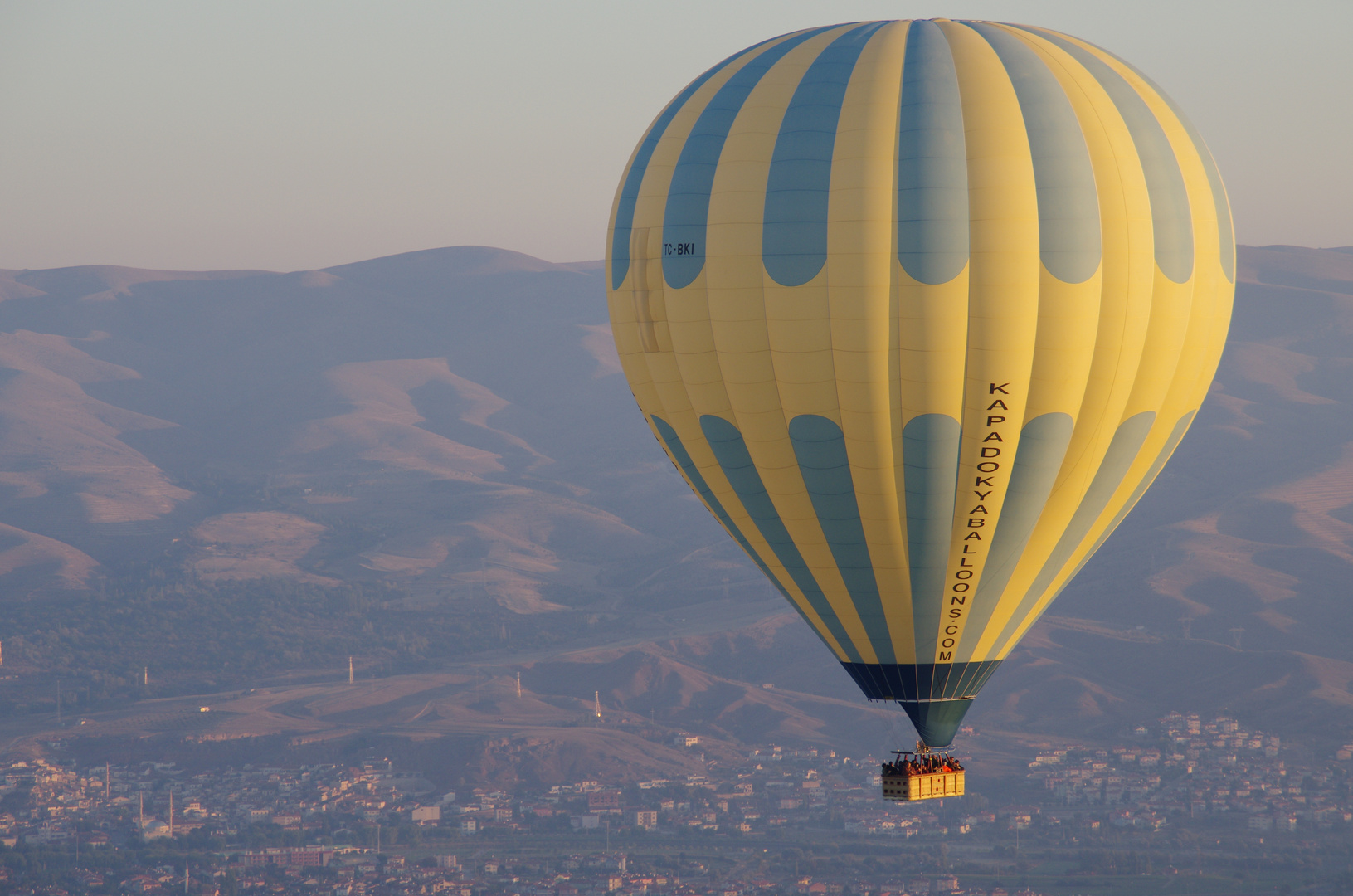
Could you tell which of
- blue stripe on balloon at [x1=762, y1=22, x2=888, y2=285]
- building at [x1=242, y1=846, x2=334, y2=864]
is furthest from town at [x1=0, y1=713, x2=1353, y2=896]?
blue stripe on balloon at [x1=762, y1=22, x2=888, y2=285]

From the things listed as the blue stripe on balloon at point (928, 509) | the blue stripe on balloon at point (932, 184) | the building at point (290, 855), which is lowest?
the building at point (290, 855)

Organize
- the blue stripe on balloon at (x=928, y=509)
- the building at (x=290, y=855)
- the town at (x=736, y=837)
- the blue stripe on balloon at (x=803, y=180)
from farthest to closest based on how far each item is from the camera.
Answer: the building at (x=290, y=855)
the town at (x=736, y=837)
the blue stripe on balloon at (x=928, y=509)
the blue stripe on balloon at (x=803, y=180)

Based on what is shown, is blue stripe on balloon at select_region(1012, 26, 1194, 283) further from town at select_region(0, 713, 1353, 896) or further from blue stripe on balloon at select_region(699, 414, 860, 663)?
town at select_region(0, 713, 1353, 896)

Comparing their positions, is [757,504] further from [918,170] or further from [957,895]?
[957,895]

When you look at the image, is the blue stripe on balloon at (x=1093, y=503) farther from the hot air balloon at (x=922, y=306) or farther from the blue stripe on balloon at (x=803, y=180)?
the blue stripe on balloon at (x=803, y=180)

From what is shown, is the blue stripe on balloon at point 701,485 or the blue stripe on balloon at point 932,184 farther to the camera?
the blue stripe on balloon at point 701,485

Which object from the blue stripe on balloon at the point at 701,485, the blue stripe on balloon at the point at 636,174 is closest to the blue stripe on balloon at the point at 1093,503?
the blue stripe on balloon at the point at 701,485

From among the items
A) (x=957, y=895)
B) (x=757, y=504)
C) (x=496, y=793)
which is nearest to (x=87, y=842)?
(x=496, y=793)

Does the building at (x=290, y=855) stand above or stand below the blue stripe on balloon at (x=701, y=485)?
below
